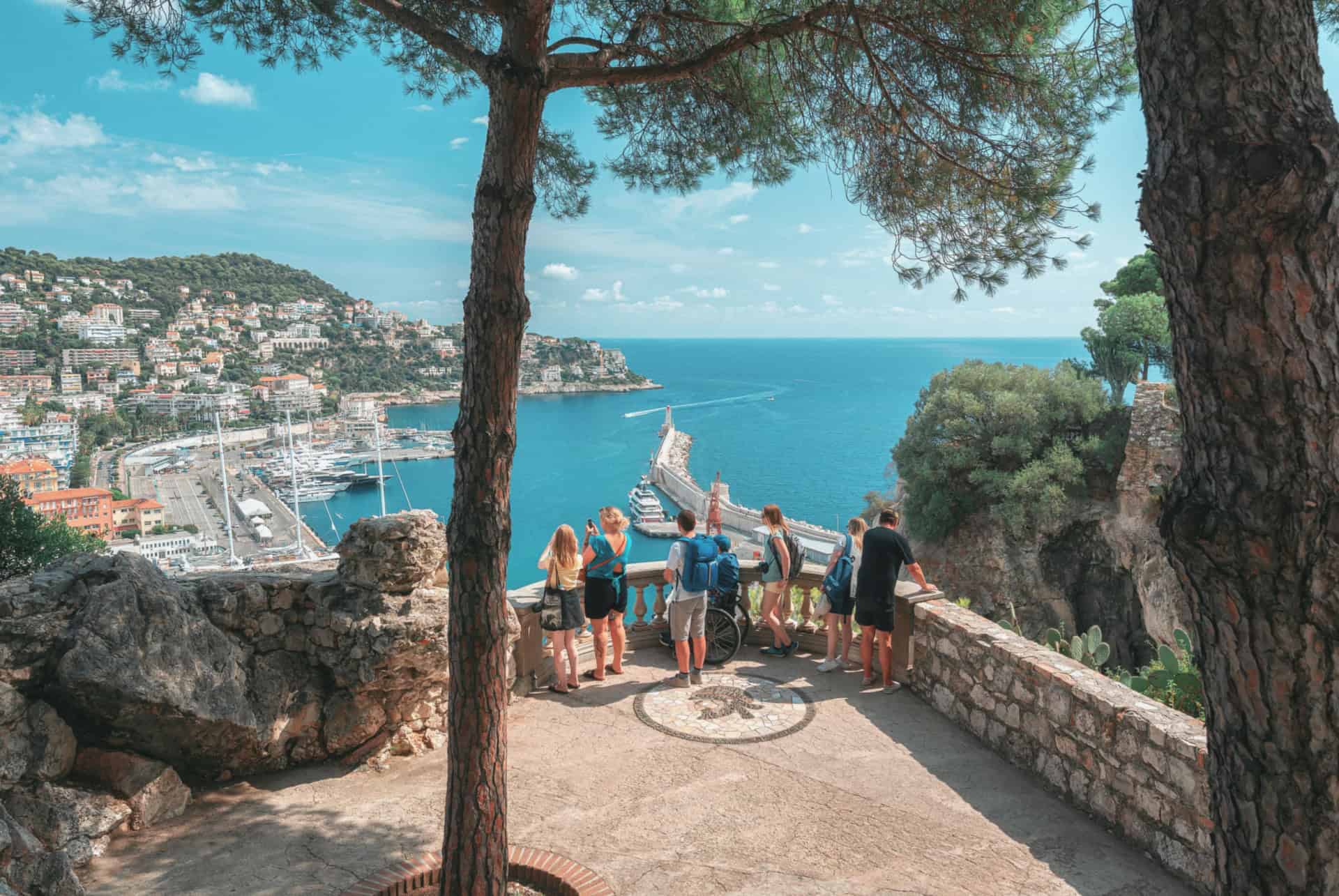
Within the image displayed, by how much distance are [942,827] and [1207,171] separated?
3.60 meters

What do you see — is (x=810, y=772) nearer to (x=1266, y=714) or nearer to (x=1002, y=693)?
(x=1002, y=693)

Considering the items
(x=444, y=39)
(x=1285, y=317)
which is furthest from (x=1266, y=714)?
(x=444, y=39)

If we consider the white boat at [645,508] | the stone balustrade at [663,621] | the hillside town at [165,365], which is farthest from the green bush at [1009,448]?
the white boat at [645,508]

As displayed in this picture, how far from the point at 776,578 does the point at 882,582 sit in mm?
1061

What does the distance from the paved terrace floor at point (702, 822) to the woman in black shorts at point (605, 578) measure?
2.70 feet

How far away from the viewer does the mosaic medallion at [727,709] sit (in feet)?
16.7

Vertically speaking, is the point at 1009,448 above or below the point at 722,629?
above

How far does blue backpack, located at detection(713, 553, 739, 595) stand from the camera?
6238mm

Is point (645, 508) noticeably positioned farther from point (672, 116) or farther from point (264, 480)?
point (672, 116)

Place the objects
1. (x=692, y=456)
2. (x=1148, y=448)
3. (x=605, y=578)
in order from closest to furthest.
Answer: (x=605, y=578) < (x=1148, y=448) < (x=692, y=456)

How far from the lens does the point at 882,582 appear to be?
555 centimetres

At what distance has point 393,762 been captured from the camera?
475 centimetres

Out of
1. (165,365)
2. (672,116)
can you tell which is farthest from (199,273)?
(672,116)

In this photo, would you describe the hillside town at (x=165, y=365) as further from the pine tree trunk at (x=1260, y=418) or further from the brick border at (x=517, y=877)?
the pine tree trunk at (x=1260, y=418)
